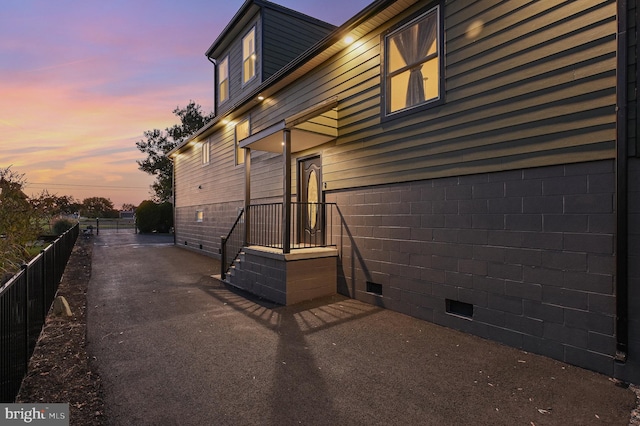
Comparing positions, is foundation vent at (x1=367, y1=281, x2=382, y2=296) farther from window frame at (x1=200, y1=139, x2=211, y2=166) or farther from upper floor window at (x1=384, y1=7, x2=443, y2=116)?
window frame at (x1=200, y1=139, x2=211, y2=166)

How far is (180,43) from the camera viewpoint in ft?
43.4

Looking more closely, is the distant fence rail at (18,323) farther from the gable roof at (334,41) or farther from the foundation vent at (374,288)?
the gable roof at (334,41)

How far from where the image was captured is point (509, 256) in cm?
387

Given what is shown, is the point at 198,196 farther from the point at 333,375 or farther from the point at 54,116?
the point at 333,375

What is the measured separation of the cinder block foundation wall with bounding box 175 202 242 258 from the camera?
1162 cm

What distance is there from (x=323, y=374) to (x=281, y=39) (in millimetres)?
11129

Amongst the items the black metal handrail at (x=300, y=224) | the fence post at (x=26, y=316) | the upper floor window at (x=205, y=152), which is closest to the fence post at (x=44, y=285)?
the fence post at (x=26, y=316)

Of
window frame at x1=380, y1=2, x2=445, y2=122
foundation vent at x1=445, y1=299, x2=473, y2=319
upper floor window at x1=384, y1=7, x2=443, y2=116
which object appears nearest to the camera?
foundation vent at x1=445, y1=299, x2=473, y2=319

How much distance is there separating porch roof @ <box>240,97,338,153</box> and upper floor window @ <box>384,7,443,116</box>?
1302 millimetres

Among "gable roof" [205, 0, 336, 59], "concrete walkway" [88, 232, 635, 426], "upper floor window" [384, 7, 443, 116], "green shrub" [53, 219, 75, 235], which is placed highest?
"gable roof" [205, 0, 336, 59]

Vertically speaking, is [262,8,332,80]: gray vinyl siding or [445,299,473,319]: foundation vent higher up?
[262,8,332,80]: gray vinyl siding

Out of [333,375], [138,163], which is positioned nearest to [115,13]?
[333,375]

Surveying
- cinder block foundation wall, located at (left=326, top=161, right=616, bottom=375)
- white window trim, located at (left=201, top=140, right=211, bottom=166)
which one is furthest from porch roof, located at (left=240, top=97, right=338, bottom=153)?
white window trim, located at (left=201, top=140, right=211, bottom=166)

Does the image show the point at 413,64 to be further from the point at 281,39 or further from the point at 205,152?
the point at 205,152
